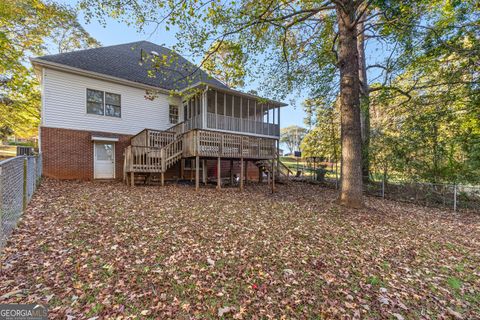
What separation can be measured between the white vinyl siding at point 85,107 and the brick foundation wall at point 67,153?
1.03ft

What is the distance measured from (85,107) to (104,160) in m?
2.69

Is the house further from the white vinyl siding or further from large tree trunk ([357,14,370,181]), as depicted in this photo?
large tree trunk ([357,14,370,181])

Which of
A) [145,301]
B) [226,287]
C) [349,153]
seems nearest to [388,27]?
[349,153]

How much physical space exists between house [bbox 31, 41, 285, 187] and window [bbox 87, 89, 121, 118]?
4 cm

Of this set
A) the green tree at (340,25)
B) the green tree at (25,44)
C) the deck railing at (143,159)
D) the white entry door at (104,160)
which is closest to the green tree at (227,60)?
the green tree at (340,25)

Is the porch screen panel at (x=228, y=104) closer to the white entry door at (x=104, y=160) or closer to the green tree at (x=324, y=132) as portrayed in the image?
the green tree at (x=324, y=132)

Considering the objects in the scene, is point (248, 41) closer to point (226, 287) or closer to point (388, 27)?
point (388, 27)

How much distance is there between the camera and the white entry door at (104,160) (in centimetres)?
1052

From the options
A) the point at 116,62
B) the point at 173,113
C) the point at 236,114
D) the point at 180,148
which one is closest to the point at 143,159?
the point at 180,148

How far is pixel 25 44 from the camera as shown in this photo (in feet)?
42.5

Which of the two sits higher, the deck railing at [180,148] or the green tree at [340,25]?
the green tree at [340,25]

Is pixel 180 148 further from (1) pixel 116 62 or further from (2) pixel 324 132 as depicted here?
(2) pixel 324 132

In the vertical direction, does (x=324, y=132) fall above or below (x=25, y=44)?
below

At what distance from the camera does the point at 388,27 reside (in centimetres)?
A: 718
